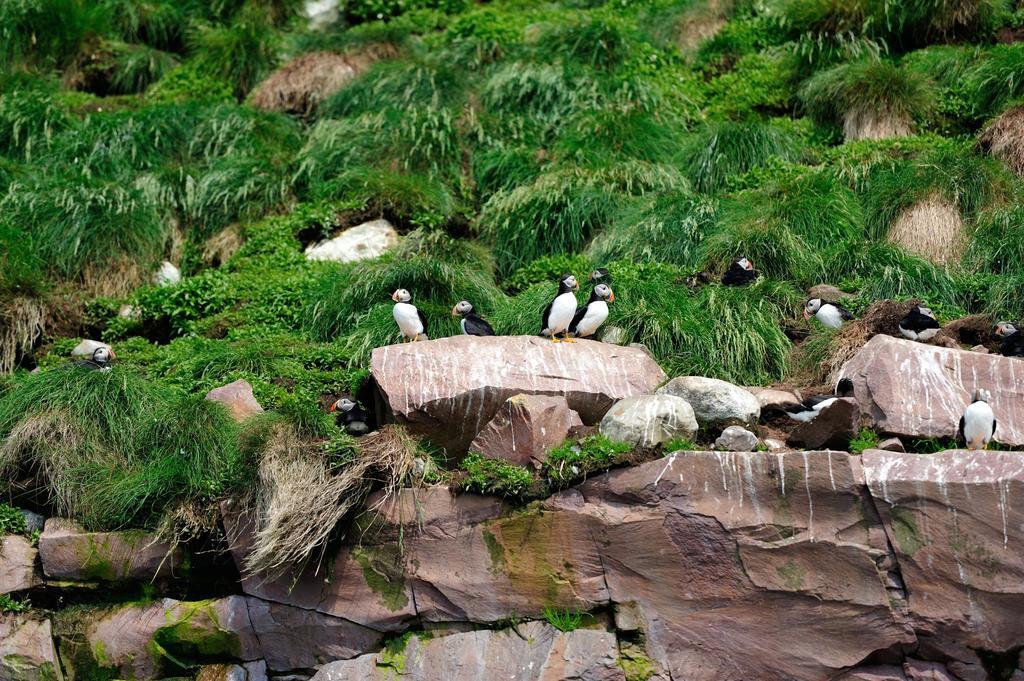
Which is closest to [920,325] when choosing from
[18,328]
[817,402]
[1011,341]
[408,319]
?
[1011,341]

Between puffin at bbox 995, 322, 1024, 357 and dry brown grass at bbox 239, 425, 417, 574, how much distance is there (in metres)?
4.22

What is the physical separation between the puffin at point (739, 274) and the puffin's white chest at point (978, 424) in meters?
2.83

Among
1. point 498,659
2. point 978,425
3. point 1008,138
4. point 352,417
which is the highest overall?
point 1008,138

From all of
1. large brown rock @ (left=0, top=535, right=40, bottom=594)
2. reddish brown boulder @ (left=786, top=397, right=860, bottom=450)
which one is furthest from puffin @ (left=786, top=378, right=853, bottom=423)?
large brown rock @ (left=0, top=535, right=40, bottom=594)

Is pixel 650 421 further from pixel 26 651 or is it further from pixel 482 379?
pixel 26 651

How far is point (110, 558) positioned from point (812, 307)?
215 inches

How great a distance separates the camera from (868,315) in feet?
29.9

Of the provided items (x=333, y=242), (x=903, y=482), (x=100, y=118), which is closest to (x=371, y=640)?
(x=903, y=482)

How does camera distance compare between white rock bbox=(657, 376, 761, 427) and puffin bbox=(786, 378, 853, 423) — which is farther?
white rock bbox=(657, 376, 761, 427)

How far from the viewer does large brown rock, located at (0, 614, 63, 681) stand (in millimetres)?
7688

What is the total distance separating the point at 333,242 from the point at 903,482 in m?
6.55

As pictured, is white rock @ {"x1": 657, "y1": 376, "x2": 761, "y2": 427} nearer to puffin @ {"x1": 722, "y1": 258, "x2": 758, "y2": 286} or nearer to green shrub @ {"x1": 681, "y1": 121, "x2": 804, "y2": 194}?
puffin @ {"x1": 722, "y1": 258, "x2": 758, "y2": 286}

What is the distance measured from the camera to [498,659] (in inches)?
282

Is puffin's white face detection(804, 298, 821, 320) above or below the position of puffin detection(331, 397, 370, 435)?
above
